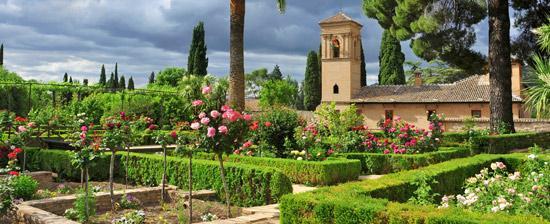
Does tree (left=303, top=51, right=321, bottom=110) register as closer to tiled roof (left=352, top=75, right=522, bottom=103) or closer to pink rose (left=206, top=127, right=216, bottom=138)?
tiled roof (left=352, top=75, right=522, bottom=103)

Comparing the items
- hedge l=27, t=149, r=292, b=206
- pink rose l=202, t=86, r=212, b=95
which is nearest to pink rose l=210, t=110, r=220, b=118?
pink rose l=202, t=86, r=212, b=95

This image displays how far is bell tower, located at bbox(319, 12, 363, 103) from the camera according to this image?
111 feet

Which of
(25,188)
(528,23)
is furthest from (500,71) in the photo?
(25,188)

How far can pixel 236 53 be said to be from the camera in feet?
49.1

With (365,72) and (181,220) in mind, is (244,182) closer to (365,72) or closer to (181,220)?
(181,220)

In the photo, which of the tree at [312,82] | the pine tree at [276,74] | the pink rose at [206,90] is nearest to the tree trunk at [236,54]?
the pink rose at [206,90]

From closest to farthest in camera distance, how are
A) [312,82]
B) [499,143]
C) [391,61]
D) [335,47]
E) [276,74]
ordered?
[499,143]
[335,47]
[391,61]
[312,82]
[276,74]

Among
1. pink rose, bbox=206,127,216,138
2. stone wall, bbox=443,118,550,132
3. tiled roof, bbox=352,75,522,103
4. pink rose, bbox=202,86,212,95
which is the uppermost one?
tiled roof, bbox=352,75,522,103

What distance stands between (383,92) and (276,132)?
73.5 feet

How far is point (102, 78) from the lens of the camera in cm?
6156

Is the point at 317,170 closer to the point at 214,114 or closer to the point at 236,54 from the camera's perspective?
the point at 214,114

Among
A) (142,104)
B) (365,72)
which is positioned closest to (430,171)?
(142,104)

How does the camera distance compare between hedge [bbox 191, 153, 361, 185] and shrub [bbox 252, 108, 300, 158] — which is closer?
hedge [bbox 191, 153, 361, 185]

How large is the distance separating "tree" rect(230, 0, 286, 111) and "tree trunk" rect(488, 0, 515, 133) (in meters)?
8.88
